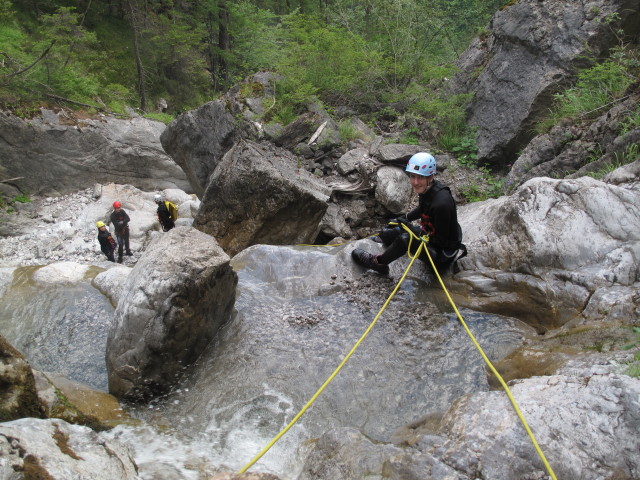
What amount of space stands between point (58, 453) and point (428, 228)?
14.9 ft

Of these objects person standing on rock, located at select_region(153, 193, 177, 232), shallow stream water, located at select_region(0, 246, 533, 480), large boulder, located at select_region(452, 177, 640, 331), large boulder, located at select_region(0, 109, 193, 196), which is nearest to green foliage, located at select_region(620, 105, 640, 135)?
large boulder, located at select_region(452, 177, 640, 331)

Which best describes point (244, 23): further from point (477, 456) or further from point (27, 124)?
point (477, 456)

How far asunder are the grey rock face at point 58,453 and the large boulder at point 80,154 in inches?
558

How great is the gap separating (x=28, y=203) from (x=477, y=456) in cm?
1510

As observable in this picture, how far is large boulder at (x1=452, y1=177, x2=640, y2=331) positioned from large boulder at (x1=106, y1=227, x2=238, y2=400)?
3.28 meters

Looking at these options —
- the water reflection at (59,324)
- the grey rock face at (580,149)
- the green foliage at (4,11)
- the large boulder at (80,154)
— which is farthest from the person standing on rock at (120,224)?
the grey rock face at (580,149)

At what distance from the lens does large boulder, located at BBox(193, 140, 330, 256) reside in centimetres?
747

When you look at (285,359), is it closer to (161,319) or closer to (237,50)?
(161,319)

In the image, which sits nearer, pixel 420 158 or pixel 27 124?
pixel 420 158

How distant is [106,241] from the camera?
10562mm

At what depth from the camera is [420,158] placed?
4977mm

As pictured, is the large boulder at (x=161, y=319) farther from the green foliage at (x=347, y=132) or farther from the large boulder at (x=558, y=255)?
the green foliage at (x=347, y=132)

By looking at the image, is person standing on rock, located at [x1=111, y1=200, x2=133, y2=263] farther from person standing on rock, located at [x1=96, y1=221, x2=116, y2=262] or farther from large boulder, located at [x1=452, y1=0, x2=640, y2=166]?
large boulder, located at [x1=452, y1=0, x2=640, y2=166]

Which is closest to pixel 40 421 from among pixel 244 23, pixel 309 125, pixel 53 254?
pixel 309 125
